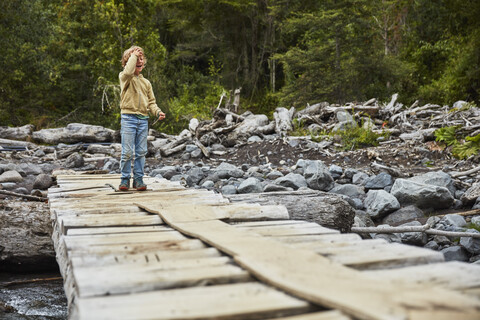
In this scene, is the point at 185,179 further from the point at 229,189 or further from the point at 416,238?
the point at 416,238

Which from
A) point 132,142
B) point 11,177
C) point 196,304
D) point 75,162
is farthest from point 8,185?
point 196,304

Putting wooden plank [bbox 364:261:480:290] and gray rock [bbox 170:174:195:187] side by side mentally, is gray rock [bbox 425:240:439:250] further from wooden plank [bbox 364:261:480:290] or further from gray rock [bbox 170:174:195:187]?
gray rock [bbox 170:174:195:187]

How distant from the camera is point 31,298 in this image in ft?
15.8

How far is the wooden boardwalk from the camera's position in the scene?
5.82ft

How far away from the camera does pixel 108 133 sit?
15.7m

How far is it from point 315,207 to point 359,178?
4.12 metres

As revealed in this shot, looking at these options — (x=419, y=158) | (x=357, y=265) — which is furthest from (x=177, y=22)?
(x=357, y=265)

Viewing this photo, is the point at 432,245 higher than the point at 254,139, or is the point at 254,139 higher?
the point at 254,139

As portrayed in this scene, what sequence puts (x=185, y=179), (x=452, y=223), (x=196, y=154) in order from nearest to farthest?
(x=452, y=223) < (x=185, y=179) < (x=196, y=154)

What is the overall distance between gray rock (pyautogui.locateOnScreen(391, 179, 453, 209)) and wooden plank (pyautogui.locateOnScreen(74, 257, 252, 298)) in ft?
18.0

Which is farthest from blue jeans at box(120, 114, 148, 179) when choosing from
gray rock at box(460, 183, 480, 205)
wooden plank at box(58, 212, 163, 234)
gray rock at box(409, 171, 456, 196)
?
gray rock at box(460, 183, 480, 205)

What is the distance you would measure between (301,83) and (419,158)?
8.96 m

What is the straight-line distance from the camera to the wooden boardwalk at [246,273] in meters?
1.77

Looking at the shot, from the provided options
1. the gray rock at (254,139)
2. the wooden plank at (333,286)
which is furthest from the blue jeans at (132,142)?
the gray rock at (254,139)
